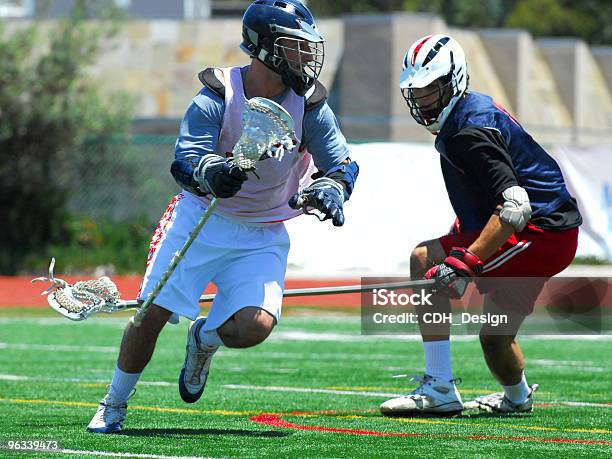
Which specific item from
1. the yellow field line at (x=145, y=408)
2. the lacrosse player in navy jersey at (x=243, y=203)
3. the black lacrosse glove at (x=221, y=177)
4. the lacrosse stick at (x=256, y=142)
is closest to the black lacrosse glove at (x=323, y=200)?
the lacrosse player in navy jersey at (x=243, y=203)

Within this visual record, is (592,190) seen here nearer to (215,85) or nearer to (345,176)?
(345,176)

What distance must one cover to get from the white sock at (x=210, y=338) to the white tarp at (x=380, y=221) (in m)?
10.2

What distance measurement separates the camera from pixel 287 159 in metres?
6.72

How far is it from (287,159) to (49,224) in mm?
15657

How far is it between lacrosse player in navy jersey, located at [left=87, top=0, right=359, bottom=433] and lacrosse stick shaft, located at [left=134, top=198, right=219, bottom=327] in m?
0.03

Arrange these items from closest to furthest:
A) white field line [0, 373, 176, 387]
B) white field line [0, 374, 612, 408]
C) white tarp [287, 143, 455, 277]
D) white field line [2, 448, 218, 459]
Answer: white field line [2, 448, 218, 459]
white field line [0, 374, 612, 408]
white field line [0, 373, 176, 387]
white tarp [287, 143, 455, 277]

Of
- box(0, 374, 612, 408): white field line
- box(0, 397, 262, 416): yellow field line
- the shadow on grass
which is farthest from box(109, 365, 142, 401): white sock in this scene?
box(0, 374, 612, 408): white field line

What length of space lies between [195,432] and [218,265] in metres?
0.82

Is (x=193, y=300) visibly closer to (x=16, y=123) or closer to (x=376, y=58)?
(x=16, y=123)

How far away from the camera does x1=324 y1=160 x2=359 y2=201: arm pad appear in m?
6.62

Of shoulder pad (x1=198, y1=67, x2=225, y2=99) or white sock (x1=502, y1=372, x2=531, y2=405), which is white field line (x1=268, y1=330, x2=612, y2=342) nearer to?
white sock (x1=502, y1=372, x2=531, y2=405)

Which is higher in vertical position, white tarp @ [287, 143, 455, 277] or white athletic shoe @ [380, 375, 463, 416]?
white athletic shoe @ [380, 375, 463, 416]

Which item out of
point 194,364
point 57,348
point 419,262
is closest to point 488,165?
point 419,262

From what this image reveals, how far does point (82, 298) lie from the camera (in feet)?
22.9
